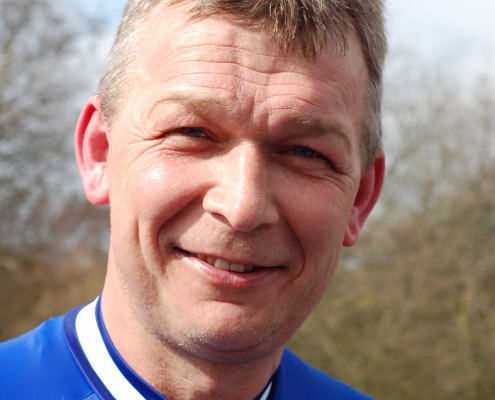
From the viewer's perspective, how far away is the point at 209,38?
2.44m

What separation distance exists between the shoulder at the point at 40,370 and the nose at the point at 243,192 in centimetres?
81

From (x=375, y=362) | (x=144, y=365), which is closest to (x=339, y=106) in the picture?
(x=144, y=365)

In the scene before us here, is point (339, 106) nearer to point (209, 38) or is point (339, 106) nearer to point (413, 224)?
point (209, 38)

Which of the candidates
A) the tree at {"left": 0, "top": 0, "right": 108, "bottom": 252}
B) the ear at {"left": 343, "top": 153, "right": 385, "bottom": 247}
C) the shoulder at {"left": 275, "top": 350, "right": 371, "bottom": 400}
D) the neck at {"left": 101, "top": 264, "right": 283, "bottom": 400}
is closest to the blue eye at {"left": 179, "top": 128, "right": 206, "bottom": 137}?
the neck at {"left": 101, "top": 264, "right": 283, "bottom": 400}

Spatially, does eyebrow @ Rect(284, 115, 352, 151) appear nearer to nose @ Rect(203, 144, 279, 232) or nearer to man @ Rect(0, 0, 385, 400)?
man @ Rect(0, 0, 385, 400)

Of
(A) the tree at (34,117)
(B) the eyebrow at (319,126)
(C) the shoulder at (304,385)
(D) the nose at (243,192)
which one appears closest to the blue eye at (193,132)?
(D) the nose at (243,192)

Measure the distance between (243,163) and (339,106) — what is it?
17.6 inches

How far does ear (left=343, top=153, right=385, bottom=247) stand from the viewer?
2.98m

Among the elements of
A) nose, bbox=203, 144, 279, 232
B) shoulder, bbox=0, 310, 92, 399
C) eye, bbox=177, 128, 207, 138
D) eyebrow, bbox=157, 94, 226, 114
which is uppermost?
eyebrow, bbox=157, 94, 226, 114

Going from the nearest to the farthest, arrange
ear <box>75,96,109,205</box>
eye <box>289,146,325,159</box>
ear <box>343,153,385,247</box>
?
eye <box>289,146,325,159</box> < ear <box>75,96,109,205</box> < ear <box>343,153,385,247</box>

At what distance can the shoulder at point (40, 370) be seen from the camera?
257cm

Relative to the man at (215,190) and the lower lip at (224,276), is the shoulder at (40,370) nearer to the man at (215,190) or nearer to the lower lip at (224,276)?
the man at (215,190)

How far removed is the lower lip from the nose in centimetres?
17

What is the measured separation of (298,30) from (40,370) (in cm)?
146
